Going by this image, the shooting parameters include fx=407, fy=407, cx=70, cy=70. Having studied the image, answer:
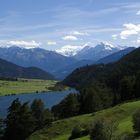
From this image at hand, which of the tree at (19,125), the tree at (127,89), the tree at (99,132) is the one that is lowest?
the tree at (19,125)

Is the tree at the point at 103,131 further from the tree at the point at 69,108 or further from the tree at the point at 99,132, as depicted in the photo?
the tree at the point at 69,108

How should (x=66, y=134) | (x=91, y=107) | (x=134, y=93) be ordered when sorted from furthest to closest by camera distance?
(x=134, y=93), (x=91, y=107), (x=66, y=134)

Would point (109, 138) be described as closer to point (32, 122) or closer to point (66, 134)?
point (66, 134)

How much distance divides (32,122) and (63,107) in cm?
2720

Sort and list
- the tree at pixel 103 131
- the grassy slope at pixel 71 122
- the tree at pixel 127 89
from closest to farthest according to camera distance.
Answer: the tree at pixel 103 131
the grassy slope at pixel 71 122
the tree at pixel 127 89

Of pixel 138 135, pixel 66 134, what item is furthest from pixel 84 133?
pixel 138 135

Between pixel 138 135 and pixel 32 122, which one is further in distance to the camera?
pixel 32 122

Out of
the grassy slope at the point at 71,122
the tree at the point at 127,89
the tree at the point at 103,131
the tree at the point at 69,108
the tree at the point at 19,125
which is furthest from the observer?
the tree at the point at 127,89

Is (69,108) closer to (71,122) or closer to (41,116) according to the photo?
(41,116)

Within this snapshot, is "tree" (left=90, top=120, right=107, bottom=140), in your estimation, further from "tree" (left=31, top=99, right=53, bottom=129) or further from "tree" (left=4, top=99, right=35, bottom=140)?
"tree" (left=31, top=99, right=53, bottom=129)

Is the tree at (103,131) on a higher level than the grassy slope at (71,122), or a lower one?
higher

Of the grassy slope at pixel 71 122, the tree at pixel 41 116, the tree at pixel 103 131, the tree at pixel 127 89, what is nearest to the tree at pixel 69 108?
the tree at pixel 41 116

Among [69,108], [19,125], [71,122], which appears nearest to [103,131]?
[71,122]

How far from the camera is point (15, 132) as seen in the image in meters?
110
